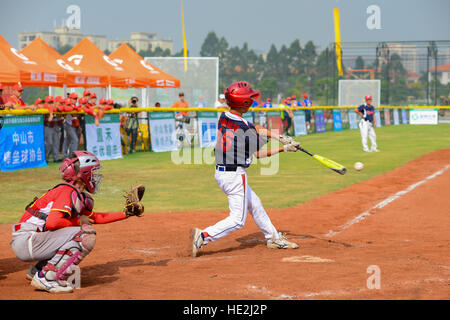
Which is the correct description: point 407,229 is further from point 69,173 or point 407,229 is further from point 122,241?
point 69,173

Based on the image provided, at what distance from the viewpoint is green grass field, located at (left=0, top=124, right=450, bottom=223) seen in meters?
12.5

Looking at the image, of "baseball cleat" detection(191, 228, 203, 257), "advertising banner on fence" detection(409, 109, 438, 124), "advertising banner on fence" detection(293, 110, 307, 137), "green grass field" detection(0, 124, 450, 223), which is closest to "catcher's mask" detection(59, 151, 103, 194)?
"baseball cleat" detection(191, 228, 203, 257)

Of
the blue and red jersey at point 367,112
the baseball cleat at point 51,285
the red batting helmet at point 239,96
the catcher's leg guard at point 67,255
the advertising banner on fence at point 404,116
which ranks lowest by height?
the baseball cleat at point 51,285

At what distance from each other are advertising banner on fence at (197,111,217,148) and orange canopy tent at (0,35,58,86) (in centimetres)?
643

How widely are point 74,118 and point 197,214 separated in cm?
985

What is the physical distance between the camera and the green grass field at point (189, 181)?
12.5m

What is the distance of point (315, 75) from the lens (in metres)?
104

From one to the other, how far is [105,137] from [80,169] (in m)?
14.9

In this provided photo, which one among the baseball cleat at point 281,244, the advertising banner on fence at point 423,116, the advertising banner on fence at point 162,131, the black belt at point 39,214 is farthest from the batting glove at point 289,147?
the advertising banner on fence at point 423,116

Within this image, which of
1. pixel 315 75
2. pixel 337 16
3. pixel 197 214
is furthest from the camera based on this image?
pixel 315 75

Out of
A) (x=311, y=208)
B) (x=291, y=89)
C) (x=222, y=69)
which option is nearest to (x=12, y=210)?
(x=311, y=208)

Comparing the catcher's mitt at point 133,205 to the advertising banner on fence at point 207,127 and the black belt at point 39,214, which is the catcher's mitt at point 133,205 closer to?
the black belt at point 39,214

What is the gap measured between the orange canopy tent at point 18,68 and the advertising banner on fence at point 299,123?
1544cm

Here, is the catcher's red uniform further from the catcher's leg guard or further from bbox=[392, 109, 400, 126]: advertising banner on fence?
bbox=[392, 109, 400, 126]: advertising banner on fence
